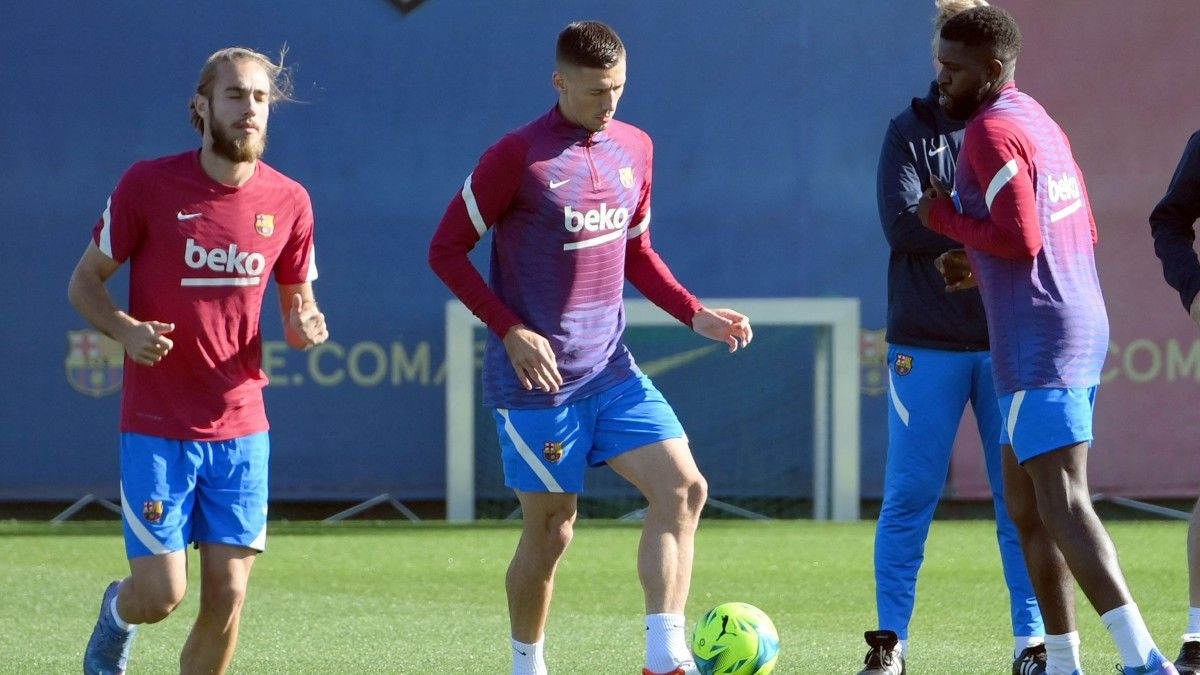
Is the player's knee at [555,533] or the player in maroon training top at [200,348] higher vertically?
the player in maroon training top at [200,348]

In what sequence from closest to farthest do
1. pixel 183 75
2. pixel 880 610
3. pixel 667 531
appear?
pixel 667 531
pixel 880 610
pixel 183 75

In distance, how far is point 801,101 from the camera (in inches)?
500

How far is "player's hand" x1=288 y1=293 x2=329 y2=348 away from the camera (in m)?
5.20

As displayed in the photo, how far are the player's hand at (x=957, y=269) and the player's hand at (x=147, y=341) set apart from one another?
7.84 feet

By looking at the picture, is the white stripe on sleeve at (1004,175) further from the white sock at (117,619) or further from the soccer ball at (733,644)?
the white sock at (117,619)

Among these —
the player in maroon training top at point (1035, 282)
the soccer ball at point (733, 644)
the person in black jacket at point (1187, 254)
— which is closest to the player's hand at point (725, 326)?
the player in maroon training top at point (1035, 282)

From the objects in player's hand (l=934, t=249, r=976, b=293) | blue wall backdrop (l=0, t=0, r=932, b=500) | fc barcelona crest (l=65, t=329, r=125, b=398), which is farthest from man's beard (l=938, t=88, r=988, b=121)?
fc barcelona crest (l=65, t=329, r=125, b=398)

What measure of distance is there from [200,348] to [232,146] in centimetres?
61

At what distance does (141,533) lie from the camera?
5043mm

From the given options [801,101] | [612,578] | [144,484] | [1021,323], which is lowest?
[612,578]

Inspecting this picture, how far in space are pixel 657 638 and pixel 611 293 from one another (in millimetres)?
1133

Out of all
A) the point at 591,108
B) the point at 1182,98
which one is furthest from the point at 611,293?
the point at 1182,98

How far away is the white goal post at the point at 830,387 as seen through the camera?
12281mm

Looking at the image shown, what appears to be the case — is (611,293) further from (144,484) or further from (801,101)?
(801,101)
